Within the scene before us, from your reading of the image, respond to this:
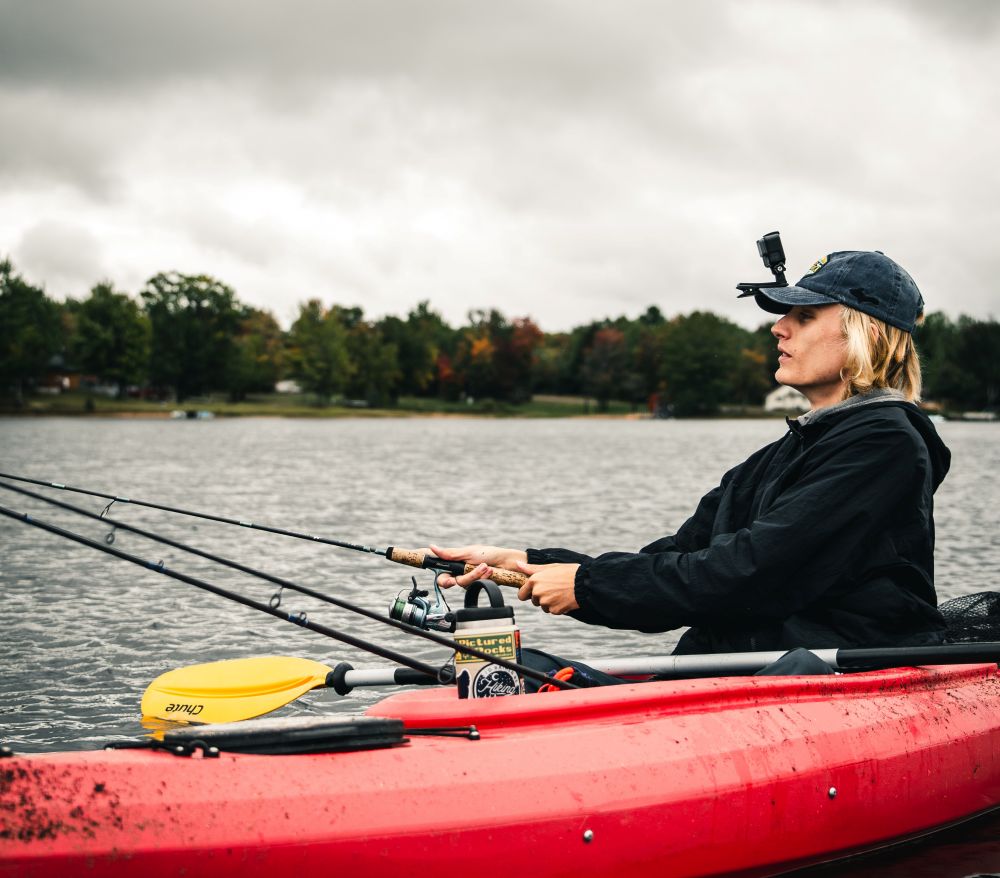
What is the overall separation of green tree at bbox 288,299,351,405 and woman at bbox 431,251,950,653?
394 ft

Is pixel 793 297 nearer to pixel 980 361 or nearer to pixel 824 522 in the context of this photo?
pixel 824 522

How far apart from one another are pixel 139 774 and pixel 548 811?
4.32 ft

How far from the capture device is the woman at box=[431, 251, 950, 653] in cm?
396

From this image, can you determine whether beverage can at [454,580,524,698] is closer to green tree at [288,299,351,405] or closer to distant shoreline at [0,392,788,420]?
distant shoreline at [0,392,788,420]

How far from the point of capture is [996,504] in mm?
23828

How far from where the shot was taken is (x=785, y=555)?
13.0 ft

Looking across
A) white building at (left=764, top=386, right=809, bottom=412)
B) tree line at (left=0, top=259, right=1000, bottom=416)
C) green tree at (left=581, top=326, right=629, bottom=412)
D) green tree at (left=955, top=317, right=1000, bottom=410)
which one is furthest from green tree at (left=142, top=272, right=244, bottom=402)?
green tree at (left=955, top=317, right=1000, bottom=410)

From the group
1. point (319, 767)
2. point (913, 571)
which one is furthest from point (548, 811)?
point (913, 571)

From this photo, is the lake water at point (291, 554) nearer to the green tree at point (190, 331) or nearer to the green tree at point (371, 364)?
the green tree at point (190, 331)

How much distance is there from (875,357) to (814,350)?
23 cm

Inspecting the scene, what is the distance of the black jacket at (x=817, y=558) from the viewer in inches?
156

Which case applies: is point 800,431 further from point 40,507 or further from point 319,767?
point 40,507

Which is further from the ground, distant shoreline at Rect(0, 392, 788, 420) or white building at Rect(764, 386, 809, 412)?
white building at Rect(764, 386, 809, 412)

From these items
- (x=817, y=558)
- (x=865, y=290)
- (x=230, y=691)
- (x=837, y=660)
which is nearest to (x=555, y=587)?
(x=817, y=558)
